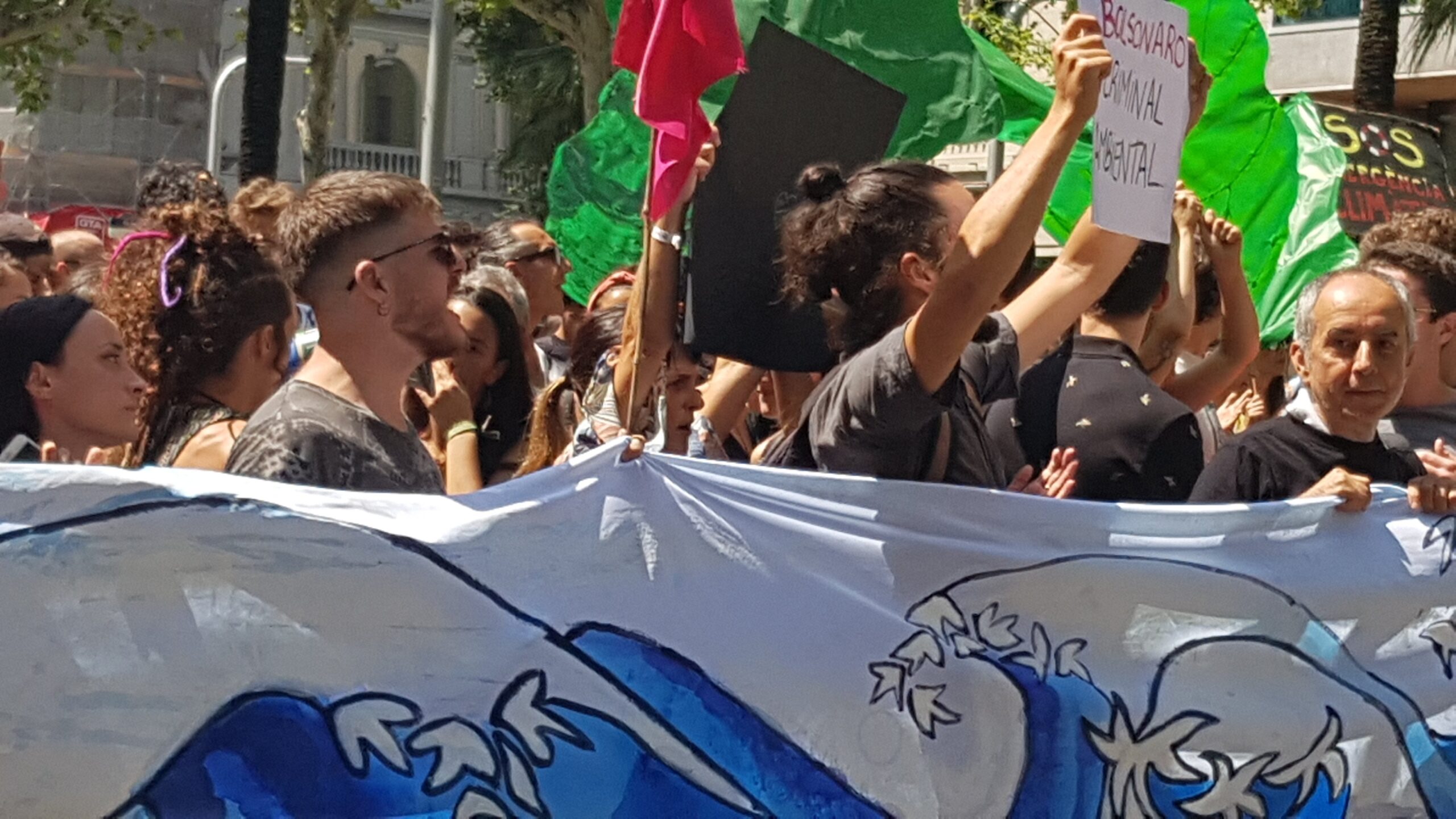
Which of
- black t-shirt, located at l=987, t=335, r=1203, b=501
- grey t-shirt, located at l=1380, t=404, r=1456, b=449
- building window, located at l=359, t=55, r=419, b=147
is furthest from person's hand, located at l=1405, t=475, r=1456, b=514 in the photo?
building window, located at l=359, t=55, r=419, b=147

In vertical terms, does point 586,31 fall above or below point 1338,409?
above

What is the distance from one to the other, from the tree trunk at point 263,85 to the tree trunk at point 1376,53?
32.4 ft

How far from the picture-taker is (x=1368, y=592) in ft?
13.1

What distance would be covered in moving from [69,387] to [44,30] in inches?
538

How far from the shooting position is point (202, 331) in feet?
A: 13.6

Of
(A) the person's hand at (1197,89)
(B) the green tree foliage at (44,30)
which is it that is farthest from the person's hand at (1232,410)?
(B) the green tree foliage at (44,30)

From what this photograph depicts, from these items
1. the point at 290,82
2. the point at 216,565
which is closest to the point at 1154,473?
the point at 216,565

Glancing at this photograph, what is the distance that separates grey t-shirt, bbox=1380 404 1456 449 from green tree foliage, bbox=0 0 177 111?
12890 millimetres

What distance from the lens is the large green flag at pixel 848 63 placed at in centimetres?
537

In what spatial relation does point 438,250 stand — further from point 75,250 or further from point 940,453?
point 75,250

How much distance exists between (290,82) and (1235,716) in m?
36.2

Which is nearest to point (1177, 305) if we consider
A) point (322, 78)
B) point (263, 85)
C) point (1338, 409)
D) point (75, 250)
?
point (1338, 409)

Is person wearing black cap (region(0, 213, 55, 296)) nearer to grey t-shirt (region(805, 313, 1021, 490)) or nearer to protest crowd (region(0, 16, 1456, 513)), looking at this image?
protest crowd (region(0, 16, 1456, 513))

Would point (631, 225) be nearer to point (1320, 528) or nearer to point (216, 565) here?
point (1320, 528)
